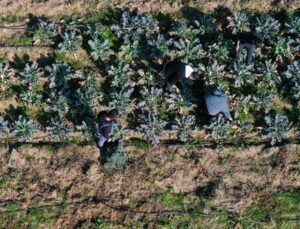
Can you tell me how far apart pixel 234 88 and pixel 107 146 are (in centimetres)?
476

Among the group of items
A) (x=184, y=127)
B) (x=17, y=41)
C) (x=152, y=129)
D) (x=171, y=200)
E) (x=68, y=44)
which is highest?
(x=17, y=41)

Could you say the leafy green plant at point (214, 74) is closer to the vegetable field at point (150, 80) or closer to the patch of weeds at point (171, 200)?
the vegetable field at point (150, 80)

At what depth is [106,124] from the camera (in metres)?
16.3

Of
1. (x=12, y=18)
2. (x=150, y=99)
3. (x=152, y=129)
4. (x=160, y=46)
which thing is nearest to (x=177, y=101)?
(x=150, y=99)

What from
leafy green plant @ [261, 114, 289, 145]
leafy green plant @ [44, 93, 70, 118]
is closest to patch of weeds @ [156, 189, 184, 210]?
leafy green plant @ [261, 114, 289, 145]

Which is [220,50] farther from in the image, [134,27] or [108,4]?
[108,4]

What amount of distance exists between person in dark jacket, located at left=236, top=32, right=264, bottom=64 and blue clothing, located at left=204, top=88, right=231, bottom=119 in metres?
1.89

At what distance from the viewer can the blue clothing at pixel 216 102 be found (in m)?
17.0

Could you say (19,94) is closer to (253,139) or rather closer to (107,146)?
(107,146)

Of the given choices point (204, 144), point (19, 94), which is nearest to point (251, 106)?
point (204, 144)

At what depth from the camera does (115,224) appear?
55.4 ft

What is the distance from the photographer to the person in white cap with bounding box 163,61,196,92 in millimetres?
16641

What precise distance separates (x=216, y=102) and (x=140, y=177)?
337 centimetres

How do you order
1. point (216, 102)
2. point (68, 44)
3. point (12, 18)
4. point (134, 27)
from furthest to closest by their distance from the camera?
point (12, 18)
point (134, 27)
point (68, 44)
point (216, 102)
